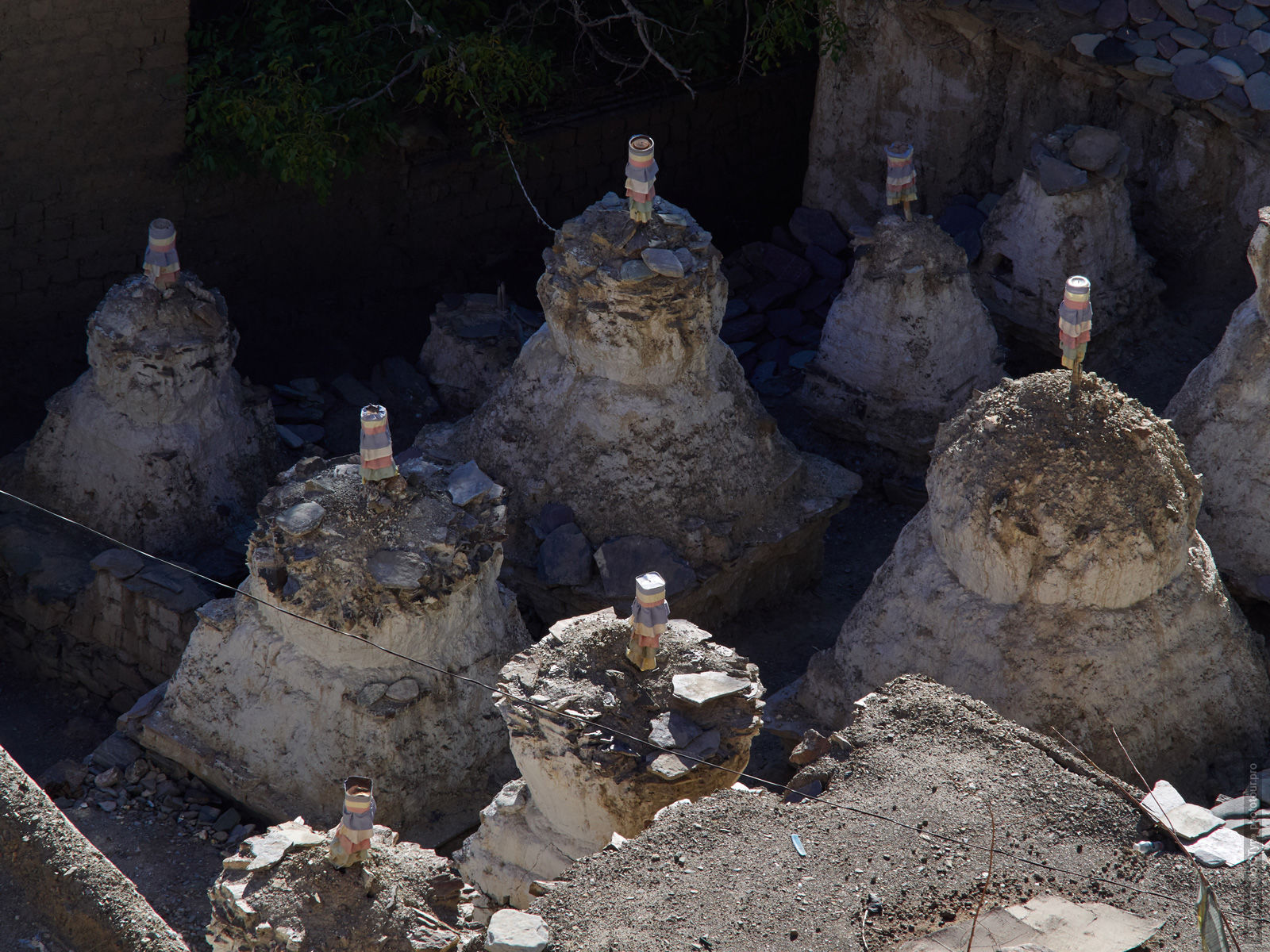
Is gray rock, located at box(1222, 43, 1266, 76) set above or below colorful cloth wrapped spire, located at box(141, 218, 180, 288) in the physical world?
above

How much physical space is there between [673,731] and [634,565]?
1.92 meters

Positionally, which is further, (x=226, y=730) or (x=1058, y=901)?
(x=226, y=730)

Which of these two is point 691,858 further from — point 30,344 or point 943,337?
point 30,344

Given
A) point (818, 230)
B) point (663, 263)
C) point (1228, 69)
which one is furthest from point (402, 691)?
point (1228, 69)

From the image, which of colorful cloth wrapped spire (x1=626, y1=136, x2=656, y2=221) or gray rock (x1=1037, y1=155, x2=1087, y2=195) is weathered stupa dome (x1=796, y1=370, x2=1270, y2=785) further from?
gray rock (x1=1037, y1=155, x2=1087, y2=195)

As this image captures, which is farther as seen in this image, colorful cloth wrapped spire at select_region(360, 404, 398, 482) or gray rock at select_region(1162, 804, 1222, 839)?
colorful cloth wrapped spire at select_region(360, 404, 398, 482)

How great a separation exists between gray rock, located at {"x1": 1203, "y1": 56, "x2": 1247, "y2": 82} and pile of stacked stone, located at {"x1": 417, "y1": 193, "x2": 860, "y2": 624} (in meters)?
3.28

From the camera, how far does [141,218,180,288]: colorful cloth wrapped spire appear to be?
276 inches

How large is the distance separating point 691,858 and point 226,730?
7.90ft

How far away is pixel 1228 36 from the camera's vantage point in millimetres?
8453

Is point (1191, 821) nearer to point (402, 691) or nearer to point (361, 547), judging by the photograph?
point (402, 691)

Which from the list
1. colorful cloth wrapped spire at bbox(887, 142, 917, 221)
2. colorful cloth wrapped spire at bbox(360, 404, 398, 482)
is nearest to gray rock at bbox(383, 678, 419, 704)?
colorful cloth wrapped spire at bbox(360, 404, 398, 482)

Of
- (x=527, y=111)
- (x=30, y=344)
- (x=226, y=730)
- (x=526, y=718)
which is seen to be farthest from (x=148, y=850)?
(x=527, y=111)

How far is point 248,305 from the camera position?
962 cm
